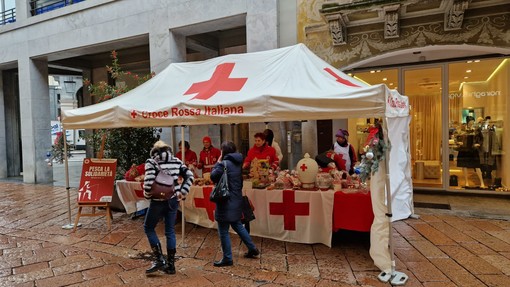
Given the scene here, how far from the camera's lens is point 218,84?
17.2 ft

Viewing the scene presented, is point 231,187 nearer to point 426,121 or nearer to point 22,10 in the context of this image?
point 426,121

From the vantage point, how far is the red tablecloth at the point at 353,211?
4430mm

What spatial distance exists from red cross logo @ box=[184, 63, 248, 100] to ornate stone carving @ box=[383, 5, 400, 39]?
10.6ft

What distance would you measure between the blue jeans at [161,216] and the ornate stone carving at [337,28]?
16.1 ft

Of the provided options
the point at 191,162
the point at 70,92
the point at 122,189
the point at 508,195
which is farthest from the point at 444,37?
the point at 70,92

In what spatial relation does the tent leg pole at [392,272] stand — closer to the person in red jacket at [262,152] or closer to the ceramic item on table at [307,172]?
the ceramic item on table at [307,172]

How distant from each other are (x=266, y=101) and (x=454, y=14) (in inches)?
176

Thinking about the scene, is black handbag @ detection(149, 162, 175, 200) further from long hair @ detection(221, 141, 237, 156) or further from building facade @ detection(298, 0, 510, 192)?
A: building facade @ detection(298, 0, 510, 192)

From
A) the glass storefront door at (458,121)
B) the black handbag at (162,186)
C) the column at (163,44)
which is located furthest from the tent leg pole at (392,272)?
the column at (163,44)

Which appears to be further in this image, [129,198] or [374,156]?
[129,198]

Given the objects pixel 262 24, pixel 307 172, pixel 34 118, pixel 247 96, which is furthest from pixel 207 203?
pixel 34 118

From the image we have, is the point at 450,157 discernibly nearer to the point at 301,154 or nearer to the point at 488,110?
the point at 488,110

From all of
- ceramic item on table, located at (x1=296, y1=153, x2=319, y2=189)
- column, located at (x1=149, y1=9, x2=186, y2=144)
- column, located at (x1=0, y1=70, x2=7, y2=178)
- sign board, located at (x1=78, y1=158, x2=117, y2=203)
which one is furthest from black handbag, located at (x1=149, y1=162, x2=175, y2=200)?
column, located at (x1=0, y1=70, x2=7, y2=178)

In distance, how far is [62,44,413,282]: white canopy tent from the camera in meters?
3.96
